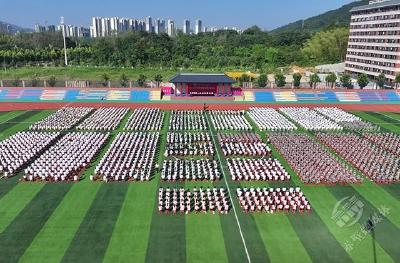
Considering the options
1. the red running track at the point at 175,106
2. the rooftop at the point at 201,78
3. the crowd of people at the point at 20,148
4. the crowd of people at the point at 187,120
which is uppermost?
the rooftop at the point at 201,78

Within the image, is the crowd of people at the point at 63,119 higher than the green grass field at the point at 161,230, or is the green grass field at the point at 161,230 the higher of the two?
the crowd of people at the point at 63,119

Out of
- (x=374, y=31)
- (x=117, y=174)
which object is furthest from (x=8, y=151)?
(x=374, y=31)

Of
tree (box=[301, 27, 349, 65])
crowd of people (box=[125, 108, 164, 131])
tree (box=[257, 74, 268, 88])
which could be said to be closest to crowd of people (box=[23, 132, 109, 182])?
crowd of people (box=[125, 108, 164, 131])

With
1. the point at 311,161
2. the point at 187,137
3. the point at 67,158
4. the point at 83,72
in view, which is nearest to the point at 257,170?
the point at 311,161

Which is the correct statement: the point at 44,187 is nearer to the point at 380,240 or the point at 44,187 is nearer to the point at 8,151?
the point at 8,151

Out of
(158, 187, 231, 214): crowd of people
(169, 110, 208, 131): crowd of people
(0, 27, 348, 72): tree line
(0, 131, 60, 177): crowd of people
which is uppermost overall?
(0, 27, 348, 72): tree line

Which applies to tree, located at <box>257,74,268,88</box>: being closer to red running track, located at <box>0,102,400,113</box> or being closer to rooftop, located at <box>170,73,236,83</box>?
red running track, located at <box>0,102,400,113</box>

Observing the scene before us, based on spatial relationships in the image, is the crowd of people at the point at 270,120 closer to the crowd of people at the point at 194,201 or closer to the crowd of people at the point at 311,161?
the crowd of people at the point at 311,161

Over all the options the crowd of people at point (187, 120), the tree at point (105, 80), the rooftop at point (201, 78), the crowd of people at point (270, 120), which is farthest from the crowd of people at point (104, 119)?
the crowd of people at point (270, 120)
